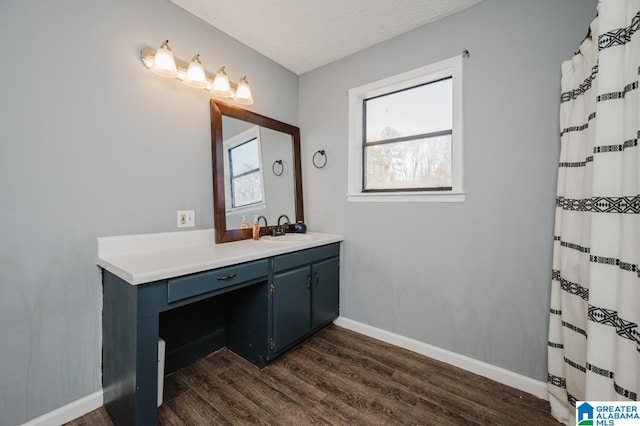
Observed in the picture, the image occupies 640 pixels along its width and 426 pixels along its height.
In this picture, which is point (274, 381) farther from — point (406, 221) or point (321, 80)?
point (321, 80)

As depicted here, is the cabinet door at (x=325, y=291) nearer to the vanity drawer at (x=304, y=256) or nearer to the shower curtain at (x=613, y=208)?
the vanity drawer at (x=304, y=256)

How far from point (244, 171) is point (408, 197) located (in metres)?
1.38

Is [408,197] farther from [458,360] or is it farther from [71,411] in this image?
[71,411]

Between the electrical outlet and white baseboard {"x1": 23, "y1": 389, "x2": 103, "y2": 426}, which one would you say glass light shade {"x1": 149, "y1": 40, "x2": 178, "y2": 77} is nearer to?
the electrical outlet

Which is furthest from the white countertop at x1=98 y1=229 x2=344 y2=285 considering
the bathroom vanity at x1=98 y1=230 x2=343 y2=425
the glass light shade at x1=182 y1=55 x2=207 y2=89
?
the glass light shade at x1=182 y1=55 x2=207 y2=89

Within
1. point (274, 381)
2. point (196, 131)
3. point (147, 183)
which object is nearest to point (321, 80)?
point (196, 131)

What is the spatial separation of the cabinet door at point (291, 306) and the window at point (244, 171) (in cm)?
74

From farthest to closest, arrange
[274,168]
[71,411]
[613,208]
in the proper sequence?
[274,168] < [71,411] < [613,208]

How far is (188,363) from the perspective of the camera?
6.11ft

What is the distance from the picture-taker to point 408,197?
207 cm

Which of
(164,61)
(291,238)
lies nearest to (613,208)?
(291,238)

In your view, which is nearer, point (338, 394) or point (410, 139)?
point (338, 394)

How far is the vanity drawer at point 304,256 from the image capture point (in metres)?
1.81

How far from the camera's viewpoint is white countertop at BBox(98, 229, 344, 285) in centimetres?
121
